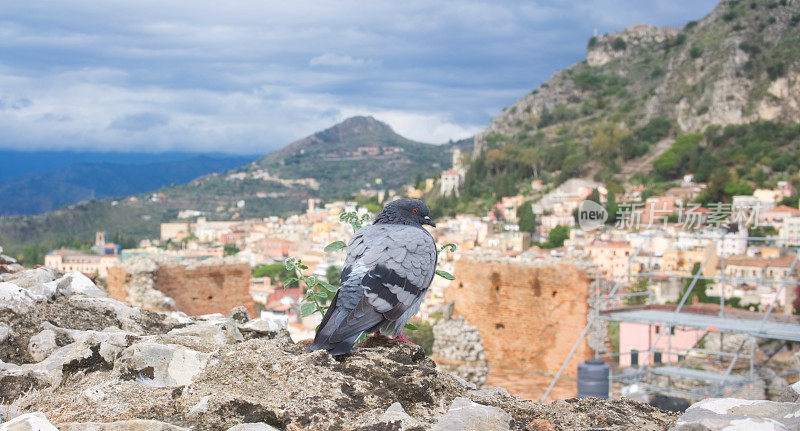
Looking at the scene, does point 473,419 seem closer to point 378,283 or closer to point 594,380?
point 378,283

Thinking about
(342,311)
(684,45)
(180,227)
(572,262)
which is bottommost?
(180,227)

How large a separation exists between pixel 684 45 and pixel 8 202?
4305 inches

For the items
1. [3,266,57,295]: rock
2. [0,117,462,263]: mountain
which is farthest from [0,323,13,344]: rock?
[0,117,462,263]: mountain

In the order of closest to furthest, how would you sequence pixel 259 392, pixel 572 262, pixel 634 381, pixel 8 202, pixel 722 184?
pixel 259 392 → pixel 634 381 → pixel 572 262 → pixel 722 184 → pixel 8 202

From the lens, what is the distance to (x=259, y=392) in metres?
1.96

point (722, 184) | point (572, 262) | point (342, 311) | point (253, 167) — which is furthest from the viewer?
point (253, 167)

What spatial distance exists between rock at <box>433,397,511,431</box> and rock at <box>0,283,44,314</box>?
6.34ft

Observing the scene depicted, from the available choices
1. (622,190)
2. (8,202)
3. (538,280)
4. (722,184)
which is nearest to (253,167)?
(8,202)

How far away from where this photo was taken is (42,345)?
8.50ft

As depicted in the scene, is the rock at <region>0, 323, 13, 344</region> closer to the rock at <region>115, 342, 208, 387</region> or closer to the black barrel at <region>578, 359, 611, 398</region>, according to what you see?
the rock at <region>115, 342, 208, 387</region>

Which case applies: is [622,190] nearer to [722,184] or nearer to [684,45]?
[722,184]

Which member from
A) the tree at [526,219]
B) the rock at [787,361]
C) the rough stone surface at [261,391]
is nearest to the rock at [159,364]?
the rough stone surface at [261,391]

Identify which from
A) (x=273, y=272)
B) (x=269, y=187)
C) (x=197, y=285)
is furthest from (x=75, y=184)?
(x=197, y=285)

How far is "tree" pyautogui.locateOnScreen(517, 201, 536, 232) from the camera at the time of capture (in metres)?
60.7
